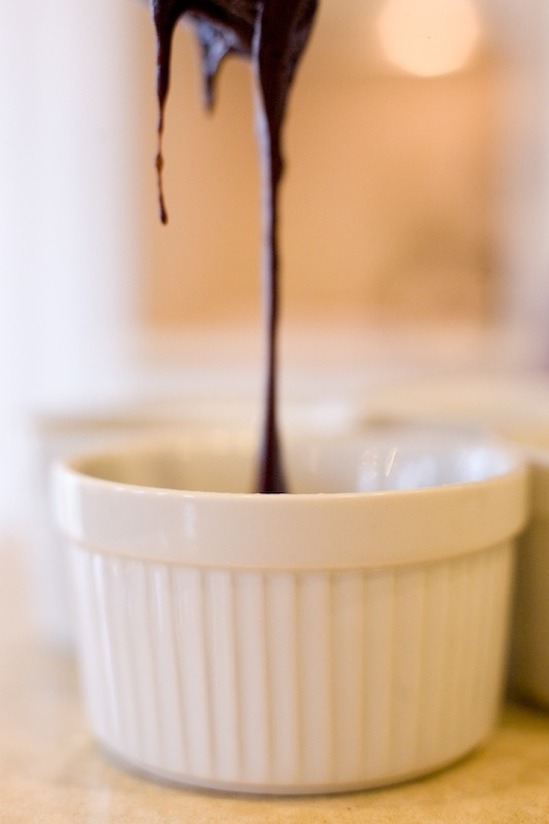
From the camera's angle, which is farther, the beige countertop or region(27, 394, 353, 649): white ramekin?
region(27, 394, 353, 649): white ramekin

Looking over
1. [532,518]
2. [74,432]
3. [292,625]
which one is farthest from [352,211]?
[292,625]

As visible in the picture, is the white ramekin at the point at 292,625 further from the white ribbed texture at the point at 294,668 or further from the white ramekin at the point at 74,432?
the white ramekin at the point at 74,432

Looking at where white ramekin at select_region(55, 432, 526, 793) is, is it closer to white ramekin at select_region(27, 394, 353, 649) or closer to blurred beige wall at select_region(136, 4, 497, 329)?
white ramekin at select_region(27, 394, 353, 649)

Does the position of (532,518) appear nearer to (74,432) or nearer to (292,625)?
(292,625)

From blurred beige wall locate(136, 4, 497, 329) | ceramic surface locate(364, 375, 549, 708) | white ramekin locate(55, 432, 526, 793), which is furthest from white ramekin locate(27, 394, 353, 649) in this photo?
blurred beige wall locate(136, 4, 497, 329)

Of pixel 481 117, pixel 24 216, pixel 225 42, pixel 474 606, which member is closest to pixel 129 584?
pixel 474 606

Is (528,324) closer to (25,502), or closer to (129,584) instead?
(25,502)
